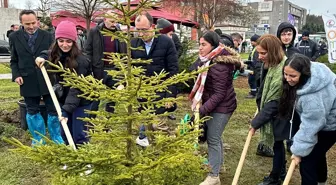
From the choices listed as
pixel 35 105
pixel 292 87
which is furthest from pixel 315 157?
pixel 35 105

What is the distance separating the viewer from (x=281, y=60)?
138 inches

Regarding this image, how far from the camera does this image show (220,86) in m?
3.47

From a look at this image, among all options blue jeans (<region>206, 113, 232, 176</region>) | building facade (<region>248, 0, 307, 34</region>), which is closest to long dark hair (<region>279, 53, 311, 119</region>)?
blue jeans (<region>206, 113, 232, 176</region>)

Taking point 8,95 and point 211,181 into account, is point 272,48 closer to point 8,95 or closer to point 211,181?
point 211,181

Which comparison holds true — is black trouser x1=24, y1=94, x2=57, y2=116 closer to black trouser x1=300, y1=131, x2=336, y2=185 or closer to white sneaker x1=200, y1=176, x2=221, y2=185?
white sneaker x1=200, y1=176, x2=221, y2=185

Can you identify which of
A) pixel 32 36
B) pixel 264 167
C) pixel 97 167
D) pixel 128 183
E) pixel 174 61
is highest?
pixel 32 36

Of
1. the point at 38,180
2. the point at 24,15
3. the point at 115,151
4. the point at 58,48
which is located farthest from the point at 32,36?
the point at 115,151

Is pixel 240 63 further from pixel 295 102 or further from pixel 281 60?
pixel 295 102

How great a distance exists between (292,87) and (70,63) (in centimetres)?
218

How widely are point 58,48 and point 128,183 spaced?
2009 millimetres

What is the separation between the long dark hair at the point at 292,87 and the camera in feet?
9.75

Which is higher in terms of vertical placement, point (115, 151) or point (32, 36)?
point (32, 36)

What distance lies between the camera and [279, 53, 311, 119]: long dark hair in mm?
2971

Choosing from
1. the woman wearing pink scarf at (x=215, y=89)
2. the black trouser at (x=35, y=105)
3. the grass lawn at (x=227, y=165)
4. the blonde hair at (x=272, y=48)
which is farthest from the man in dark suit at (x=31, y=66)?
the blonde hair at (x=272, y=48)
